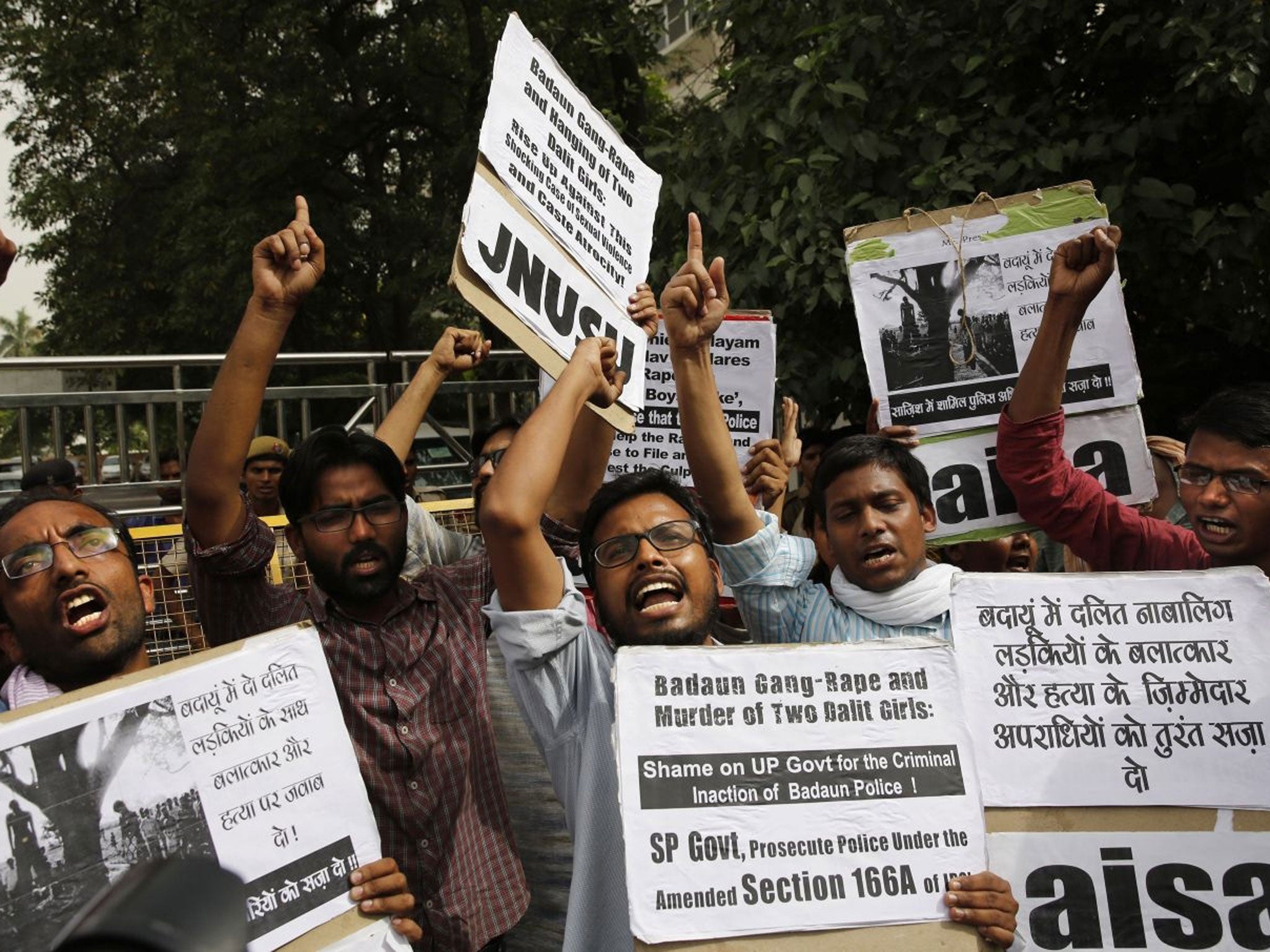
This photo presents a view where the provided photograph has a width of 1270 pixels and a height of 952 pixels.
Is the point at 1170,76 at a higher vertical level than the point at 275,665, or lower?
higher

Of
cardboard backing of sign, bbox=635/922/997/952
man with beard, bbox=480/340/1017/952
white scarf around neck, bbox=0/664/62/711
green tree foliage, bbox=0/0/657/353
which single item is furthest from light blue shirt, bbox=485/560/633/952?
green tree foliage, bbox=0/0/657/353

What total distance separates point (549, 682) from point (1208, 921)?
4.47ft

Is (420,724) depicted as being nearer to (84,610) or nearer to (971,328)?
(84,610)

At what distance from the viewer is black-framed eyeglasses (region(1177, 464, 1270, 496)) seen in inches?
105

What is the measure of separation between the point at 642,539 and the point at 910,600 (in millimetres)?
662

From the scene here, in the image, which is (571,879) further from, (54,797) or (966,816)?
(54,797)

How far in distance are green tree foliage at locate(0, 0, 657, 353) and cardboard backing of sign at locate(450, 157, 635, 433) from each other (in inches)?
392

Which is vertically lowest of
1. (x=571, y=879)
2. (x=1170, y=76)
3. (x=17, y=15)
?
(x=571, y=879)

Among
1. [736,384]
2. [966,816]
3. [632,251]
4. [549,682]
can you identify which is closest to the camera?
[966,816]

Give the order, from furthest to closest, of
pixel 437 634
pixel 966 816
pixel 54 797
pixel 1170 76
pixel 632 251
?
pixel 1170 76
pixel 632 251
pixel 437 634
pixel 966 816
pixel 54 797

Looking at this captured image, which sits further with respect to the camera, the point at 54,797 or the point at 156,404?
the point at 156,404

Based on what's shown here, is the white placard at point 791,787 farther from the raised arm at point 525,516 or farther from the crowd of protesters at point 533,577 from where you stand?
the raised arm at point 525,516

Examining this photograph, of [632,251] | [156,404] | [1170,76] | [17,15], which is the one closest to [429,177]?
[17,15]

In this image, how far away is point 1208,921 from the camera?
2.36m
